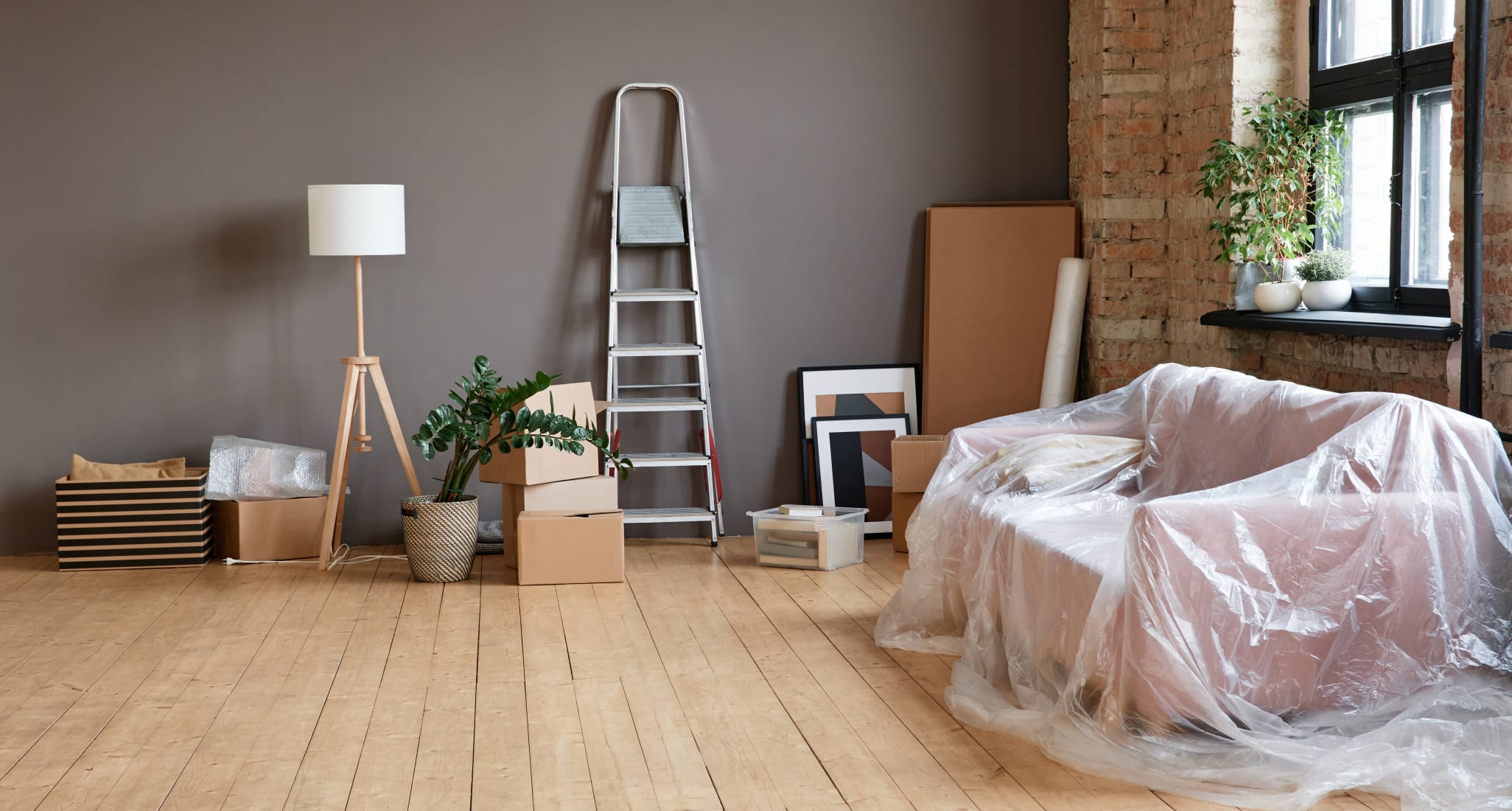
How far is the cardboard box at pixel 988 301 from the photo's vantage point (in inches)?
216

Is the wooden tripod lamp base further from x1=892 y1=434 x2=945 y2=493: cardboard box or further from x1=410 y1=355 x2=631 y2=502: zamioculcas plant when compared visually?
x1=892 y1=434 x2=945 y2=493: cardboard box

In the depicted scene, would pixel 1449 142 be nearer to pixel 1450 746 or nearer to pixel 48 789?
pixel 1450 746

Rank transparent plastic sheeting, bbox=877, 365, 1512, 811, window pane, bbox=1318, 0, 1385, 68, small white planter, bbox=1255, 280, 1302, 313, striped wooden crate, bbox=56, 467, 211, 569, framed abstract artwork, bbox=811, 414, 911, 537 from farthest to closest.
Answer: framed abstract artwork, bbox=811, 414, 911, 537 → striped wooden crate, bbox=56, 467, 211, 569 → small white planter, bbox=1255, 280, 1302, 313 → window pane, bbox=1318, 0, 1385, 68 → transparent plastic sheeting, bbox=877, 365, 1512, 811

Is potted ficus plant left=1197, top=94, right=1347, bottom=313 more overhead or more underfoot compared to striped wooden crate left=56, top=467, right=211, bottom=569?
more overhead

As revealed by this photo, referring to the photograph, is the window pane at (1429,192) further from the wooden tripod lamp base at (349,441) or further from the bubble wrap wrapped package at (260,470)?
the bubble wrap wrapped package at (260,470)

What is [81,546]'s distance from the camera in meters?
4.93

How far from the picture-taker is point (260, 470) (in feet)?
16.7

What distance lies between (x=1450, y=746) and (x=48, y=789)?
2.98 meters

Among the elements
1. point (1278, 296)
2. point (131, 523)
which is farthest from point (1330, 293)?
point (131, 523)

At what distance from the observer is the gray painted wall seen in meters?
5.12

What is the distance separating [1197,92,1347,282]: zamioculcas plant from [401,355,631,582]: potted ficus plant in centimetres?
242

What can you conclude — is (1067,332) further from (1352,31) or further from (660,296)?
(660,296)

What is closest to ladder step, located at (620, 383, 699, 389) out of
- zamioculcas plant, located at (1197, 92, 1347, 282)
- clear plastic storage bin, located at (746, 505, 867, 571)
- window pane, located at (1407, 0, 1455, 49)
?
clear plastic storage bin, located at (746, 505, 867, 571)

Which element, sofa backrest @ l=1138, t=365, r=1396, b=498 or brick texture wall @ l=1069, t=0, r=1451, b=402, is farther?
brick texture wall @ l=1069, t=0, r=1451, b=402
